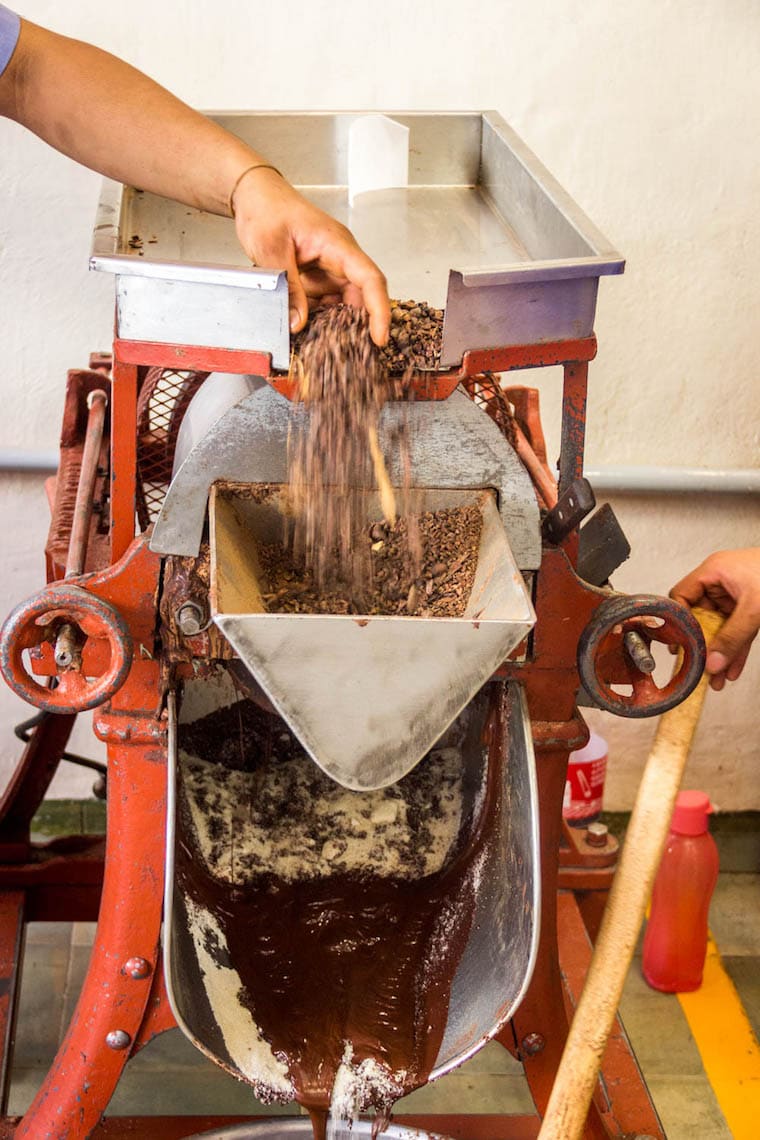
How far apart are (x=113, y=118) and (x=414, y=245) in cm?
45

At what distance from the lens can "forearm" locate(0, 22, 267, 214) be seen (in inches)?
62.5

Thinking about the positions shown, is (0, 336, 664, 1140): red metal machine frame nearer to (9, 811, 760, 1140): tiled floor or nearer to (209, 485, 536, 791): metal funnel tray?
(209, 485, 536, 791): metal funnel tray

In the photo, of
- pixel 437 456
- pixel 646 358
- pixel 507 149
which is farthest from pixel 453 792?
pixel 646 358

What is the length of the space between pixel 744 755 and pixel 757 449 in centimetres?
76

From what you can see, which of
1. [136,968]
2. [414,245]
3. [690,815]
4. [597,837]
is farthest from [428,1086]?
[414,245]

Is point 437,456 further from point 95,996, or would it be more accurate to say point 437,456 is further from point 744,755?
point 744,755

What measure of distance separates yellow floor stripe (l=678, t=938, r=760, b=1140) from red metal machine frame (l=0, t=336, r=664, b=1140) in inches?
20.4

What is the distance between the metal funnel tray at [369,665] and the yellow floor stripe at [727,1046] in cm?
136

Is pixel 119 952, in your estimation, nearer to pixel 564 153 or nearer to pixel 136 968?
Answer: pixel 136 968

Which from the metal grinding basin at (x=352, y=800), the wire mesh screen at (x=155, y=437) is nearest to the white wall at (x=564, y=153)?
the wire mesh screen at (x=155, y=437)

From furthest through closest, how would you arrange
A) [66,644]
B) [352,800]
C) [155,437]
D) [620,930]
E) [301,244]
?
[155,437] → [352,800] → [620,930] → [301,244] → [66,644]

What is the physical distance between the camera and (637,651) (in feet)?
4.51

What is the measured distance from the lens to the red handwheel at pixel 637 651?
1.34 m

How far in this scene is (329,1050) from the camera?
1416mm
